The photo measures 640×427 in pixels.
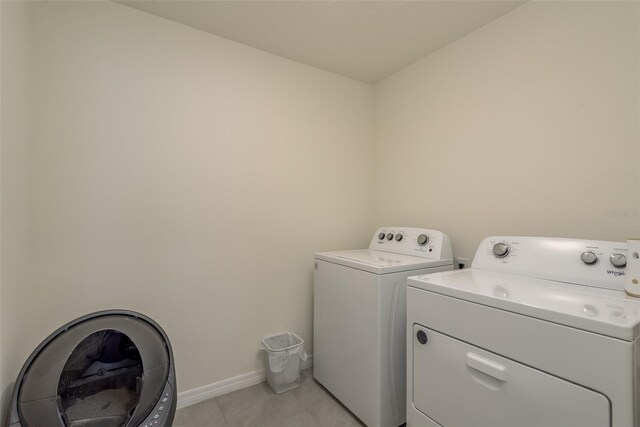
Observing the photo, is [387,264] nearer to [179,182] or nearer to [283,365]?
[283,365]

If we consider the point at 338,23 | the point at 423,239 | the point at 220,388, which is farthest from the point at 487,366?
the point at 338,23

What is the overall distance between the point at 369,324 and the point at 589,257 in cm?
95

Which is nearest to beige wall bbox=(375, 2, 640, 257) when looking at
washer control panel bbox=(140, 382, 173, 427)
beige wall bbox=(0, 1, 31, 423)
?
washer control panel bbox=(140, 382, 173, 427)

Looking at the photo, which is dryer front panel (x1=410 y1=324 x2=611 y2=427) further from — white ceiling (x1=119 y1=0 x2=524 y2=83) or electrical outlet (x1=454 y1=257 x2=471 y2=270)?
white ceiling (x1=119 y1=0 x2=524 y2=83)

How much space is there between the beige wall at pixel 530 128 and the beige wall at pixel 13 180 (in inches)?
83.0

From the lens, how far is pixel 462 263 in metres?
1.72

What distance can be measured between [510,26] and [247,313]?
228 centimetres

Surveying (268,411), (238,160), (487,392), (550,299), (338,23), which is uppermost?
(338,23)

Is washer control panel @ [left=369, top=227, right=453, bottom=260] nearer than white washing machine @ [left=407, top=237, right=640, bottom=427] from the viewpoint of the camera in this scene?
No

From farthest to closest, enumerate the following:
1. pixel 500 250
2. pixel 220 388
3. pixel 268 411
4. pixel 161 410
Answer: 1. pixel 220 388
2. pixel 268 411
3. pixel 500 250
4. pixel 161 410

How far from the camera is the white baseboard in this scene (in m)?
1.61

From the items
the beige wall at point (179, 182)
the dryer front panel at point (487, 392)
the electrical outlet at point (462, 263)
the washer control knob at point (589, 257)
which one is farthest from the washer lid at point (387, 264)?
the washer control knob at point (589, 257)

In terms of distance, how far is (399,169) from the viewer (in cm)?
217

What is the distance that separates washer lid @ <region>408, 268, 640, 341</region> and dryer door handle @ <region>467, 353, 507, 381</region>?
0.19 m
